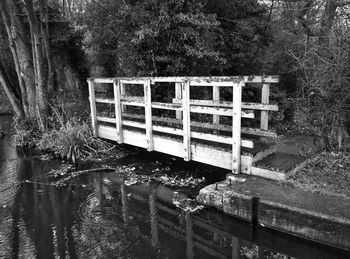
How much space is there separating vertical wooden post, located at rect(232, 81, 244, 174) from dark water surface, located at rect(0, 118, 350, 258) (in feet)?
3.37

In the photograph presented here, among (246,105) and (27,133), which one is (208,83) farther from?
(27,133)

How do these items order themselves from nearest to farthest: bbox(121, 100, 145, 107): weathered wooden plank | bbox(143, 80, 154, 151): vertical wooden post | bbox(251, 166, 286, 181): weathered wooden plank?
bbox(251, 166, 286, 181): weathered wooden plank
bbox(143, 80, 154, 151): vertical wooden post
bbox(121, 100, 145, 107): weathered wooden plank

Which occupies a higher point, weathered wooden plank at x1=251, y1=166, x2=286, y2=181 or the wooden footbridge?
the wooden footbridge

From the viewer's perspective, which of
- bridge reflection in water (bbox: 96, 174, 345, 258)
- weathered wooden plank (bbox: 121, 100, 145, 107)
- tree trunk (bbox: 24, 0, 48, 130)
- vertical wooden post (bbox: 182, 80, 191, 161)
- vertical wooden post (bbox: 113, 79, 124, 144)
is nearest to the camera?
bridge reflection in water (bbox: 96, 174, 345, 258)

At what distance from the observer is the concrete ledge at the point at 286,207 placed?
4193 millimetres

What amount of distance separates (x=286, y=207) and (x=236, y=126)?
175 centimetres

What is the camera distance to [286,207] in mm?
4523

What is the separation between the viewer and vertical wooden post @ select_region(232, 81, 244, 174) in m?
5.63

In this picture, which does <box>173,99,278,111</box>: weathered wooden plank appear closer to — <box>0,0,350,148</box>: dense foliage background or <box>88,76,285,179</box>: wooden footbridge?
<box>88,76,285,179</box>: wooden footbridge

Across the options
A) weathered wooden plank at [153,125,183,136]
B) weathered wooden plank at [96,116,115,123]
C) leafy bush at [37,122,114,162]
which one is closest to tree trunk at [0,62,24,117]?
leafy bush at [37,122,114,162]

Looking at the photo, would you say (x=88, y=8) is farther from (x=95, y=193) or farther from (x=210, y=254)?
(x=210, y=254)

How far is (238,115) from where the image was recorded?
568cm

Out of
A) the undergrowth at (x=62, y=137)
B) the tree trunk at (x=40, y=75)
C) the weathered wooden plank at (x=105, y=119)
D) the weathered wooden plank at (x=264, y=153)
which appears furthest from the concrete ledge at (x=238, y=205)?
the tree trunk at (x=40, y=75)

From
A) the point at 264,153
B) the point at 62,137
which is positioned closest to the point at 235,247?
the point at 264,153
